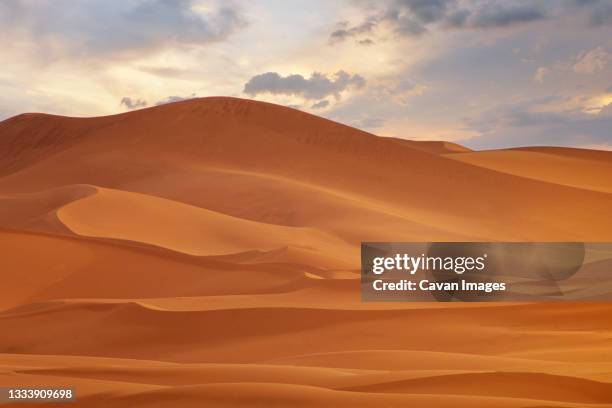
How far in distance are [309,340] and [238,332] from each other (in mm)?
1475

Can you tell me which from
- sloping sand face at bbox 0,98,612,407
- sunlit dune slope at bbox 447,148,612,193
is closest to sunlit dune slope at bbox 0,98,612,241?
sloping sand face at bbox 0,98,612,407

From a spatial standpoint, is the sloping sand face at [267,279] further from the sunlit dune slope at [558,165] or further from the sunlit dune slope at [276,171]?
the sunlit dune slope at [558,165]

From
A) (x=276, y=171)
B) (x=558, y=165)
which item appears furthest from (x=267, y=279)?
(x=558, y=165)

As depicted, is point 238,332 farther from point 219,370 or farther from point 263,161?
point 263,161

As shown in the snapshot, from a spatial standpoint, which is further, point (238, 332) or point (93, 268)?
point (93, 268)

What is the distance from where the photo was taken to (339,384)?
631 cm

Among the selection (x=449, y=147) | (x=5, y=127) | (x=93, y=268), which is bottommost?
(x=93, y=268)

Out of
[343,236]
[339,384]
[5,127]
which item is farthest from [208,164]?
[339,384]

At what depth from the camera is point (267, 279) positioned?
16000mm

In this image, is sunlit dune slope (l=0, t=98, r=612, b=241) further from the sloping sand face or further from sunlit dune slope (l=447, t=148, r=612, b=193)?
sunlit dune slope (l=447, t=148, r=612, b=193)

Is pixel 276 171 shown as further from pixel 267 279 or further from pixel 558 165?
pixel 558 165

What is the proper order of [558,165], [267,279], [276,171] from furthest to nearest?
[558,165], [276,171], [267,279]

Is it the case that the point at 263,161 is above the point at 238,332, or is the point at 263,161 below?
above

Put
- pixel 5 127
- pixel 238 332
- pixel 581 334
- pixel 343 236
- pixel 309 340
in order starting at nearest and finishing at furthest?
pixel 581 334, pixel 309 340, pixel 238 332, pixel 343 236, pixel 5 127
